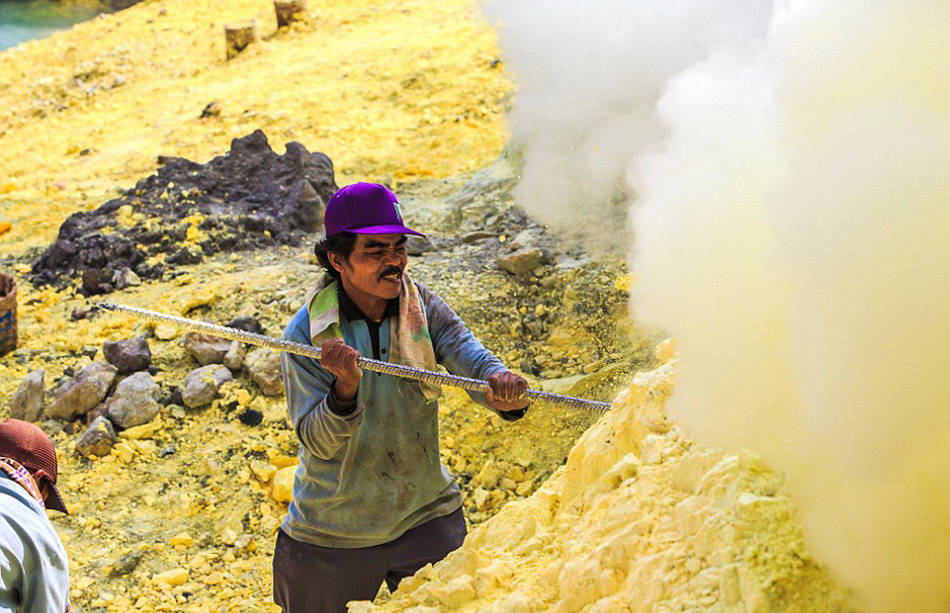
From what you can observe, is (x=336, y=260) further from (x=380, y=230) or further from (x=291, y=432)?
(x=291, y=432)

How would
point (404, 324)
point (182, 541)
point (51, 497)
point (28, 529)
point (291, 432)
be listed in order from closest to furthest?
point (28, 529) → point (51, 497) → point (404, 324) → point (182, 541) → point (291, 432)

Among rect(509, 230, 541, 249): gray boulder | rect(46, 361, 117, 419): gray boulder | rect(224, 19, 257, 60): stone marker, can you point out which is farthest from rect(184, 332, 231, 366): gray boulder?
rect(224, 19, 257, 60): stone marker

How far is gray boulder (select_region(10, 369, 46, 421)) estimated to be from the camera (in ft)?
17.8

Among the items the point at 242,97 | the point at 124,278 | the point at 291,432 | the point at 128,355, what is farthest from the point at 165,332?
the point at 242,97

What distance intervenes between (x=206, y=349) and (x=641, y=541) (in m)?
4.42

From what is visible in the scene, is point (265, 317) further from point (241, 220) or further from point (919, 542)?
point (919, 542)

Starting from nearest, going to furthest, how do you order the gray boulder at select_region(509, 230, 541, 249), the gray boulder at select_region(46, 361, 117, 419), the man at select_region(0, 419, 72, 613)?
the man at select_region(0, 419, 72, 613) → the gray boulder at select_region(46, 361, 117, 419) → the gray boulder at select_region(509, 230, 541, 249)

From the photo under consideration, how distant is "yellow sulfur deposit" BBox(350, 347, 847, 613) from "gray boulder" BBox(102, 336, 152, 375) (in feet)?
12.9

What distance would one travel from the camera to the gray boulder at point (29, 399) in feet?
17.8

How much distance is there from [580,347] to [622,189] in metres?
1.17

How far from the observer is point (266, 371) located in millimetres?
5453

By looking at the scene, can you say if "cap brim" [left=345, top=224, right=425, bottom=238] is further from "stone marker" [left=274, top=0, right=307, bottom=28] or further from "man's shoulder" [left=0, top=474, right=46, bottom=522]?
"stone marker" [left=274, top=0, right=307, bottom=28]

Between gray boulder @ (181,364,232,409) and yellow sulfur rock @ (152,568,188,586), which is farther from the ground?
gray boulder @ (181,364,232,409)

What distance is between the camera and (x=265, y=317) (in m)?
5.91
